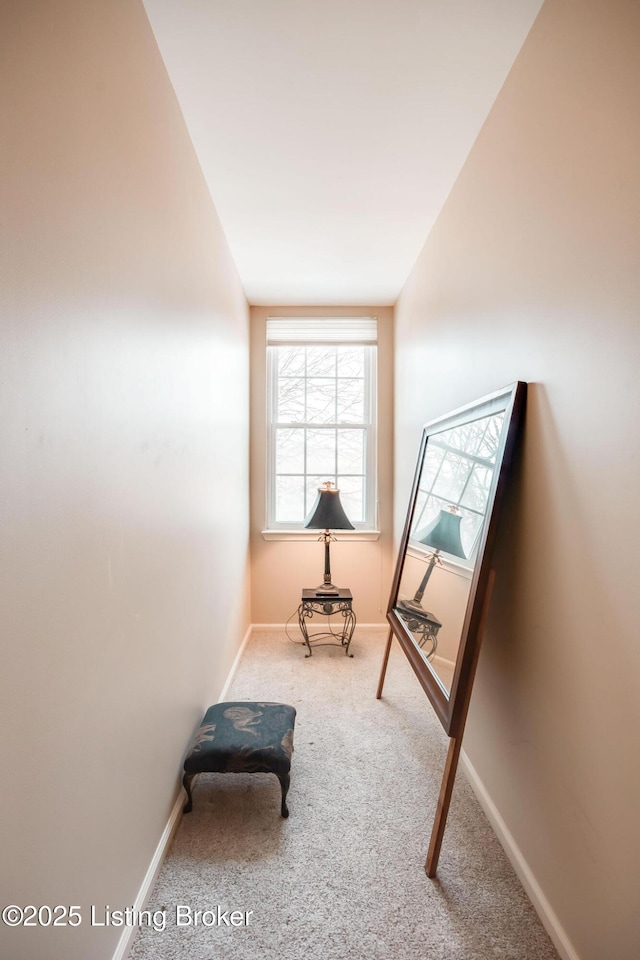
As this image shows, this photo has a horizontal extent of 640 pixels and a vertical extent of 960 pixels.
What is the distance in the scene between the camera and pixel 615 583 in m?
1.07

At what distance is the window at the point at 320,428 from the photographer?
396 centimetres

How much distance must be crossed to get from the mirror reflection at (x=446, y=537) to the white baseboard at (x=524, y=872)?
0.51 metres

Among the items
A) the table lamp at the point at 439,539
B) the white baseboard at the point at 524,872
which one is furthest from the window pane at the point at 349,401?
the white baseboard at the point at 524,872

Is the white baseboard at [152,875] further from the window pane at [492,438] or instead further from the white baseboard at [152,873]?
the window pane at [492,438]

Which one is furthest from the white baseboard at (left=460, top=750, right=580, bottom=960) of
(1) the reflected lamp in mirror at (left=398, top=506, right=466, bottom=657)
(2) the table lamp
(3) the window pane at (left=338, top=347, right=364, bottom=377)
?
(3) the window pane at (left=338, top=347, right=364, bottom=377)

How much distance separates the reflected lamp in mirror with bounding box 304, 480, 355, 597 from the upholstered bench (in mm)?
1580

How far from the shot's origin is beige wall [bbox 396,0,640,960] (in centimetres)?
102

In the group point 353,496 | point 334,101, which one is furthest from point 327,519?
point 334,101

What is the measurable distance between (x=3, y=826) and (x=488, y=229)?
7.43 ft

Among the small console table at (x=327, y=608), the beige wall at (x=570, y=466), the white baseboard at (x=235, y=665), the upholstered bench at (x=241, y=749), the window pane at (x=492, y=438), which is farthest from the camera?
the small console table at (x=327, y=608)

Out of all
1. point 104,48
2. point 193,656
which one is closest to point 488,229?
point 104,48

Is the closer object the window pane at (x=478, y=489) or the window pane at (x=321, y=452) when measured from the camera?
the window pane at (x=478, y=489)

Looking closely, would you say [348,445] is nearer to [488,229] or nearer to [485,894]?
[488,229]

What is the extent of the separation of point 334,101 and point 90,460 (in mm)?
1706
